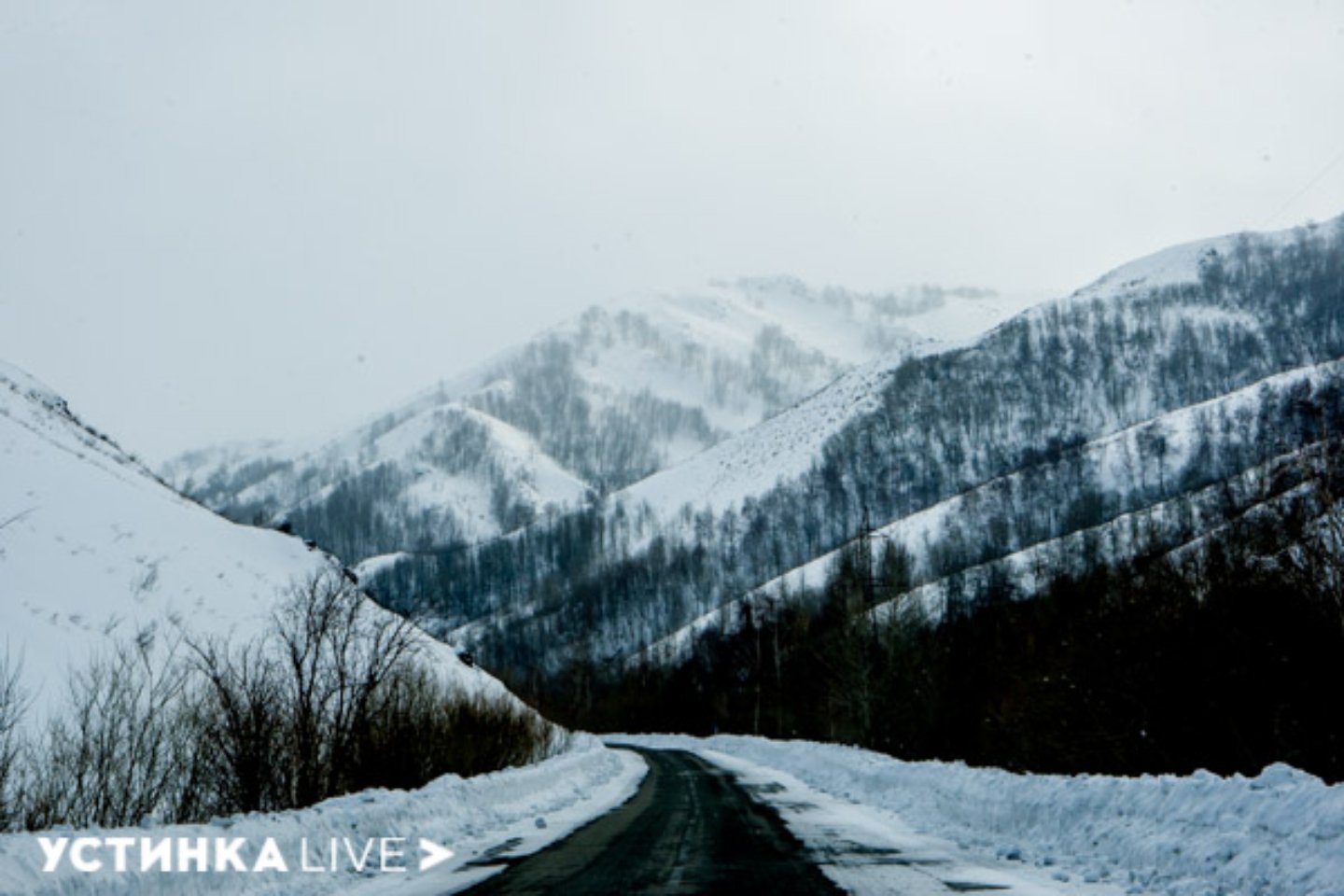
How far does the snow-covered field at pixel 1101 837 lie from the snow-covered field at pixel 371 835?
12.9ft

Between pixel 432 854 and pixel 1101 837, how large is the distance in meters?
7.45

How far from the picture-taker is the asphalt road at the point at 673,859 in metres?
8.95

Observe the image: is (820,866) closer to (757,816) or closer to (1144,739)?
(757,816)

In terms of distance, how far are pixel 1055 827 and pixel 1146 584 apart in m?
14.5

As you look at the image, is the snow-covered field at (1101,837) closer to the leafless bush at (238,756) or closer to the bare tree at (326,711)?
the bare tree at (326,711)

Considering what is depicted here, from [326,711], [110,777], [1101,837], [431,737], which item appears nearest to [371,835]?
[110,777]

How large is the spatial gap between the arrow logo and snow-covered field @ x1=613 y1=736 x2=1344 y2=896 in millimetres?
4320

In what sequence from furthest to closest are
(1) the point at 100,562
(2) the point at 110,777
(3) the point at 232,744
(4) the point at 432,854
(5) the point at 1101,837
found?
(1) the point at 100,562
(3) the point at 232,744
(2) the point at 110,777
(4) the point at 432,854
(5) the point at 1101,837

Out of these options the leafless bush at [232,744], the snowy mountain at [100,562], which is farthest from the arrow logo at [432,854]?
the snowy mountain at [100,562]

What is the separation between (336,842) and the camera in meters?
11.1

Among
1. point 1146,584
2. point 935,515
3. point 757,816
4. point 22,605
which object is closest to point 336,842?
point 757,816

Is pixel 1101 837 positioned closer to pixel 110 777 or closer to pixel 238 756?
pixel 238 756

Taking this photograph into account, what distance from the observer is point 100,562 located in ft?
92.9

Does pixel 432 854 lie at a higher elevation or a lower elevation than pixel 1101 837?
higher
